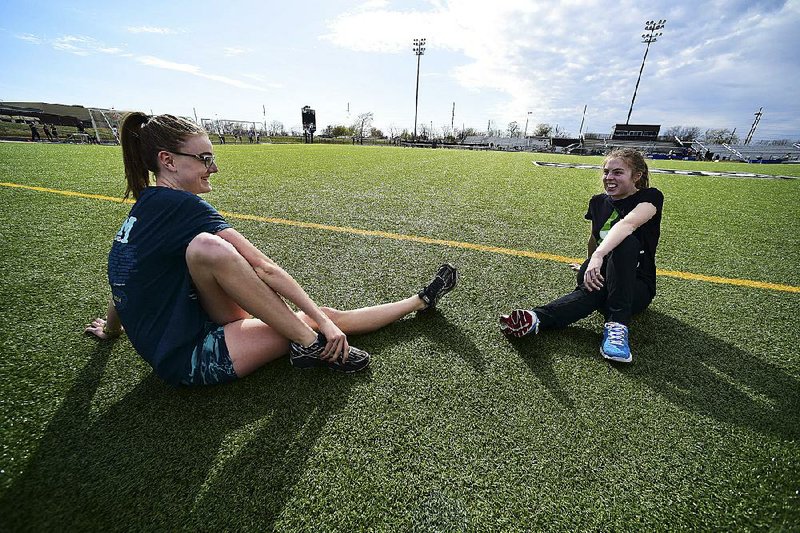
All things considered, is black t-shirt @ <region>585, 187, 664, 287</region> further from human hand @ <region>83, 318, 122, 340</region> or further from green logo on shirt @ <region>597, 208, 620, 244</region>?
human hand @ <region>83, 318, 122, 340</region>

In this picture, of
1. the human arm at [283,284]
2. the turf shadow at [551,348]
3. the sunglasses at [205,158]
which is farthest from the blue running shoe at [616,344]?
the sunglasses at [205,158]

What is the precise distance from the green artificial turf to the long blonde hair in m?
1.00

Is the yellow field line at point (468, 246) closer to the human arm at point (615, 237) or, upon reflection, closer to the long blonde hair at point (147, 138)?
the human arm at point (615, 237)

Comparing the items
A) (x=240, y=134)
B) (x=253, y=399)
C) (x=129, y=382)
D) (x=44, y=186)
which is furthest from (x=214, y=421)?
(x=240, y=134)

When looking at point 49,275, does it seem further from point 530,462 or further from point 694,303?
point 694,303

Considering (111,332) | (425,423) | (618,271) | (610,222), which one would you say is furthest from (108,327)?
(610,222)

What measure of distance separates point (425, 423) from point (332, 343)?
57 centimetres

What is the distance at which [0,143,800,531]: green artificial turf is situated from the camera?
1.18 metres

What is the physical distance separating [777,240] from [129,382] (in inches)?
263

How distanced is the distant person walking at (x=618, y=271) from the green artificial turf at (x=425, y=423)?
0.38 ft

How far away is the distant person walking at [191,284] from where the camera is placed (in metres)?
1.51

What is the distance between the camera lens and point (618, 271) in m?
2.14

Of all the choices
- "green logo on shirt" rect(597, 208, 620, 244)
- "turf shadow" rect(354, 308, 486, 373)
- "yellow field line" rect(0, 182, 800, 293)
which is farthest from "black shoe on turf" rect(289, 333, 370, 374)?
"yellow field line" rect(0, 182, 800, 293)

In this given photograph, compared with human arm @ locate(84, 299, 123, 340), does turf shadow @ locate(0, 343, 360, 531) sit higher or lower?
lower
